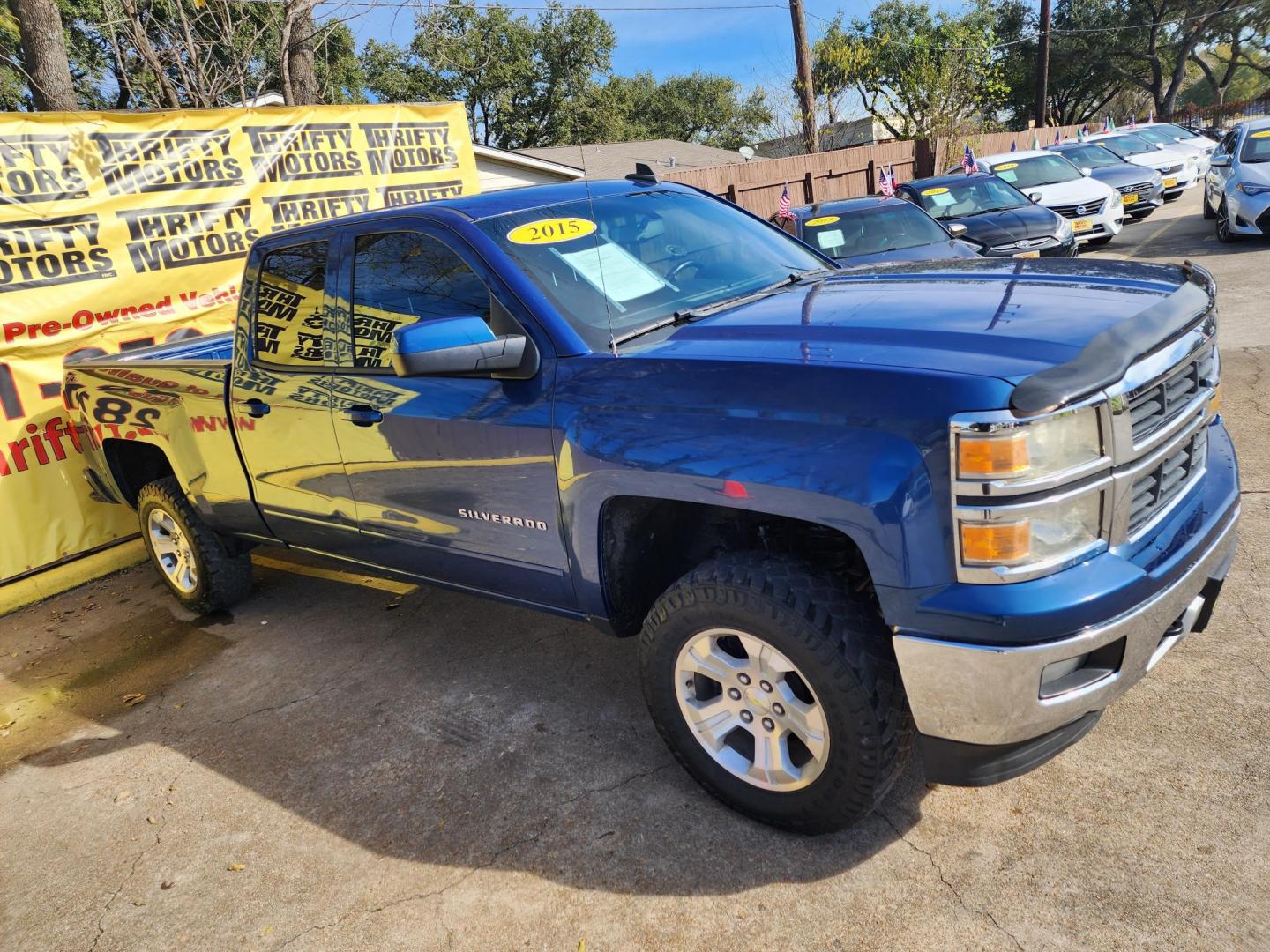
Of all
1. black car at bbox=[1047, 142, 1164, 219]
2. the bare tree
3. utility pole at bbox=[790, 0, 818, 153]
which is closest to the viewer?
the bare tree

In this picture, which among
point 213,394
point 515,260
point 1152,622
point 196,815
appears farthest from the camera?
point 213,394

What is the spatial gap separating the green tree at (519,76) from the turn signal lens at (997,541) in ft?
112

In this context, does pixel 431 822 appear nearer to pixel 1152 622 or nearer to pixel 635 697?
pixel 635 697

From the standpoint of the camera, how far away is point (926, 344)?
2.36 m

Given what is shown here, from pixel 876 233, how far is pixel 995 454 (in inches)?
277

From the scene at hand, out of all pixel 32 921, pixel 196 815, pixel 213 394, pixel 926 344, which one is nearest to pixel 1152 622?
pixel 926 344

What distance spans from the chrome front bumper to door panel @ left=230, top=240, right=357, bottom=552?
97.7 inches

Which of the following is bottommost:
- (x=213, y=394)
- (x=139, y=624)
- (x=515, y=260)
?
(x=139, y=624)

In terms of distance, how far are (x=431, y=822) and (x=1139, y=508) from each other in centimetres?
240

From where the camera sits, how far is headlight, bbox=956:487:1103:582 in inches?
82.9

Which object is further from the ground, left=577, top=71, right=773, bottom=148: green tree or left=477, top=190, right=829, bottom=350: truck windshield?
left=577, top=71, right=773, bottom=148: green tree

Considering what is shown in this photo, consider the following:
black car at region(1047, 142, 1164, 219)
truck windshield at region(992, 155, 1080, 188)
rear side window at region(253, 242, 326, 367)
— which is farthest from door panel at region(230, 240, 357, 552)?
black car at region(1047, 142, 1164, 219)

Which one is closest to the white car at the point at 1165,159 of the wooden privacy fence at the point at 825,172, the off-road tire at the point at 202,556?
the wooden privacy fence at the point at 825,172

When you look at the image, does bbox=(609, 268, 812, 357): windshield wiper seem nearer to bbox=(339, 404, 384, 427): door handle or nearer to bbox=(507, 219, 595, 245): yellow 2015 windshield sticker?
bbox=(507, 219, 595, 245): yellow 2015 windshield sticker
